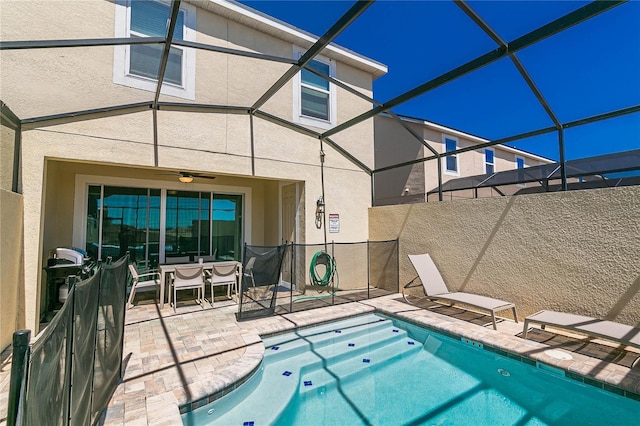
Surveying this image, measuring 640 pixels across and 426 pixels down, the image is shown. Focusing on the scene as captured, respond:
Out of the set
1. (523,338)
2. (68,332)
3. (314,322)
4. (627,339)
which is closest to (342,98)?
(314,322)

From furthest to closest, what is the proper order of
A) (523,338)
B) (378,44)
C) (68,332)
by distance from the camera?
(378,44), (523,338), (68,332)

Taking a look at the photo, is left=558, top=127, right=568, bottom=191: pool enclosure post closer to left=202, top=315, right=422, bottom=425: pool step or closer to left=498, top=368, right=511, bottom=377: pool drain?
left=498, top=368, right=511, bottom=377: pool drain

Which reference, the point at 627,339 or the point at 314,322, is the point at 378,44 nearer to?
the point at 314,322

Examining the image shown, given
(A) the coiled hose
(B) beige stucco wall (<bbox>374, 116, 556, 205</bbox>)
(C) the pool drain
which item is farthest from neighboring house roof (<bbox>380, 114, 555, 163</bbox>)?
(C) the pool drain

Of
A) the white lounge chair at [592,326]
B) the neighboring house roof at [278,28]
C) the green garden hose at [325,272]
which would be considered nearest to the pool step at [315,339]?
the green garden hose at [325,272]

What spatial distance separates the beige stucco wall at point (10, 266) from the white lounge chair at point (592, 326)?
26.4 feet

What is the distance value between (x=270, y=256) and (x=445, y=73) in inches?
191

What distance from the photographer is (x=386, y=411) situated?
369 centimetres

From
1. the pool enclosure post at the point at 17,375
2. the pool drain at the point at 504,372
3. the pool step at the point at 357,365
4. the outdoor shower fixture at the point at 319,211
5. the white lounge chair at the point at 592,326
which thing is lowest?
the pool step at the point at 357,365

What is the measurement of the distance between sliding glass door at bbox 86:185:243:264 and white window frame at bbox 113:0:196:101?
3.01 metres

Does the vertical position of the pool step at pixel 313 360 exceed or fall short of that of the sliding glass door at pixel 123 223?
it falls short

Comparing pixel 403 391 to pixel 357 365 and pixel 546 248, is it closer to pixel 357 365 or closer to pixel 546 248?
pixel 357 365

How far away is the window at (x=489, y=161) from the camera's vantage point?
1501 centimetres

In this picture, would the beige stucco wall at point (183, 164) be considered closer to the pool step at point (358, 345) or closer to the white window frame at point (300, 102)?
the white window frame at point (300, 102)
